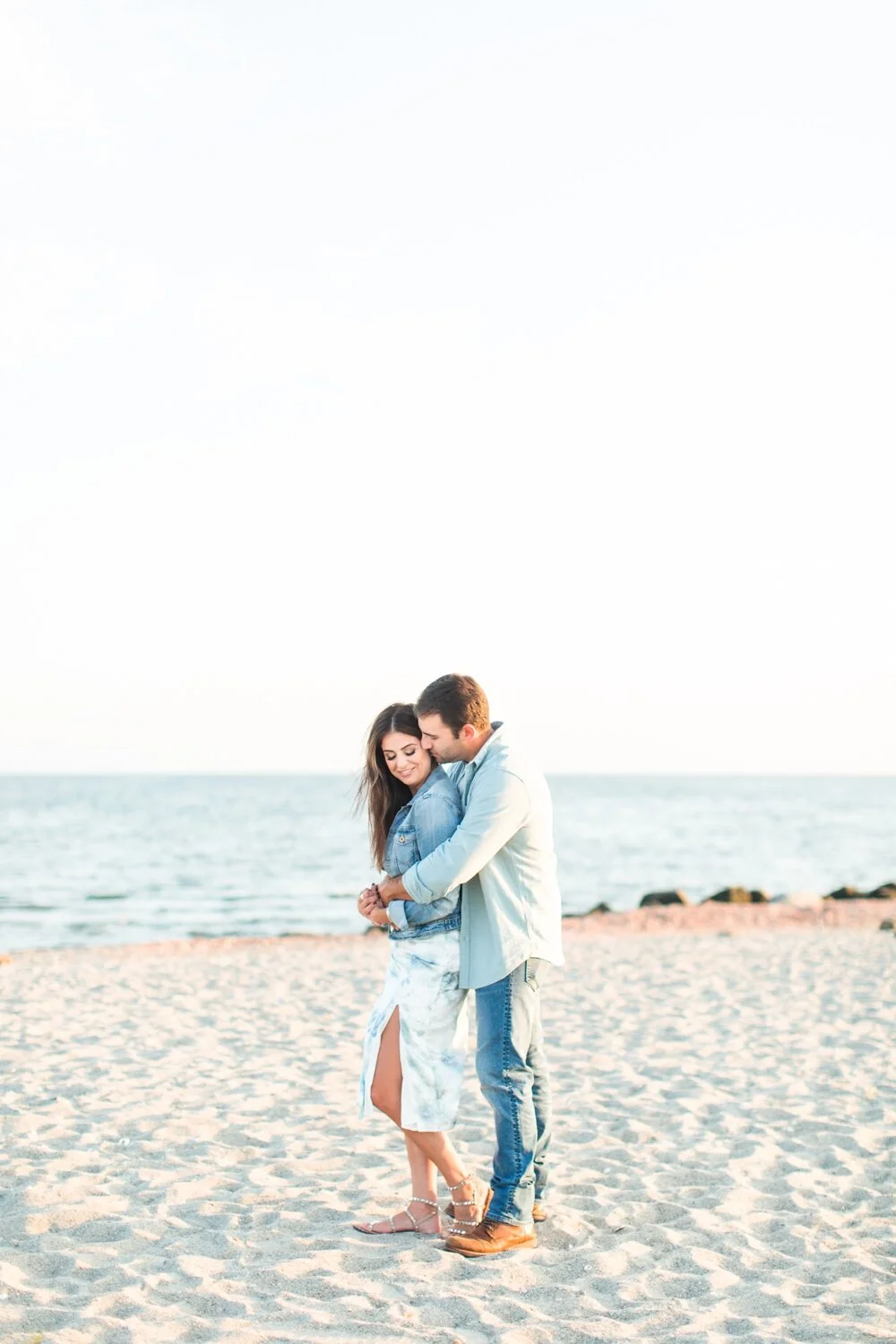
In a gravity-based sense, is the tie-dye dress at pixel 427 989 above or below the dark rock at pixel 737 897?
above

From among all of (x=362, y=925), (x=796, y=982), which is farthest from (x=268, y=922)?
(x=796, y=982)

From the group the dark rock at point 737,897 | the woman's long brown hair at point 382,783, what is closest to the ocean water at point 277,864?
the dark rock at point 737,897

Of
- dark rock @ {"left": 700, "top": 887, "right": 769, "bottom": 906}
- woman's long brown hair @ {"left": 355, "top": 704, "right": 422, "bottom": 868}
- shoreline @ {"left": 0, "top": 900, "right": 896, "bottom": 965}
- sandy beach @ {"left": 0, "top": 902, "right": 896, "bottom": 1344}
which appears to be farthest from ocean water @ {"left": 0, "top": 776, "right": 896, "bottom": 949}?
woman's long brown hair @ {"left": 355, "top": 704, "right": 422, "bottom": 868}

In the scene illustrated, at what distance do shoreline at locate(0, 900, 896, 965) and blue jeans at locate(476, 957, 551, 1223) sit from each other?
1003 cm

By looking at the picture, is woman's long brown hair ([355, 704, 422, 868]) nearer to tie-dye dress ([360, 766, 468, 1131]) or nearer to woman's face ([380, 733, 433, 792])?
woman's face ([380, 733, 433, 792])

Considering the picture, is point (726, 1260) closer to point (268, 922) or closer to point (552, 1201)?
point (552, 1201)

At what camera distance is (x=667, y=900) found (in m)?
19.9

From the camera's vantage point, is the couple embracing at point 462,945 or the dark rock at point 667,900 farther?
the dark rock at point 667,900

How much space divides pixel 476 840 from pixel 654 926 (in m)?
13.3

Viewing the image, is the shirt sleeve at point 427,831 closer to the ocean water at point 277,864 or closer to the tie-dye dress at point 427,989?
the tie-dye dress at point 427,989

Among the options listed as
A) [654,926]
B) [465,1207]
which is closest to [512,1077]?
[465,1207]

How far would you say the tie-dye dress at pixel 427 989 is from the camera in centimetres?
422

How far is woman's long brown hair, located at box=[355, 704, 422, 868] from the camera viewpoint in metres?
4.35

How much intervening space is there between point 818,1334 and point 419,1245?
4.58 feet
